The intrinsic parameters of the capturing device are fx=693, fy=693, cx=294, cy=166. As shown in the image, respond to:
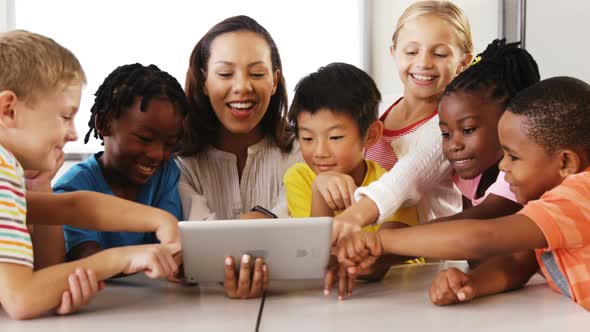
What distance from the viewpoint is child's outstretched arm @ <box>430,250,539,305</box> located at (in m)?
1.17

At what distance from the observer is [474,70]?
173cm

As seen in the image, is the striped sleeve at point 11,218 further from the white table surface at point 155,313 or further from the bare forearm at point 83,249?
the bare forearm at point 83,249

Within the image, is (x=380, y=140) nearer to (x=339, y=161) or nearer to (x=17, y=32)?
(x=339, y=161)

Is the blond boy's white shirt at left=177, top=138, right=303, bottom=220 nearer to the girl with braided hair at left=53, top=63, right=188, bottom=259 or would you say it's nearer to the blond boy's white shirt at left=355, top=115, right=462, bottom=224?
the girl with braided hair at left=53, top=63, right=188, bottom=259

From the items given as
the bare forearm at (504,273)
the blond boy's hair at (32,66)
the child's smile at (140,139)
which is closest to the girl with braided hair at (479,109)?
the bare forearm at (504,273)

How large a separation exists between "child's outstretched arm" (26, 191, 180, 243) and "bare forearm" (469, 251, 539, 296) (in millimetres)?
595

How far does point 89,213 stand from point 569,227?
0.89m

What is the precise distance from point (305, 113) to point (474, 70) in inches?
17.3

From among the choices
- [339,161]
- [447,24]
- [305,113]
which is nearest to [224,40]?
[305,113]

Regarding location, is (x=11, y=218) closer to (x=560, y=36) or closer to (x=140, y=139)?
(x=140, y=139)

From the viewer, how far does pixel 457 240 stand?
46.6 inches

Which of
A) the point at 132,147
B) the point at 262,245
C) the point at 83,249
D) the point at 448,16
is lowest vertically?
the point at 83,249

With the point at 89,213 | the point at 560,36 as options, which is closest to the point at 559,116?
the point at 89,213

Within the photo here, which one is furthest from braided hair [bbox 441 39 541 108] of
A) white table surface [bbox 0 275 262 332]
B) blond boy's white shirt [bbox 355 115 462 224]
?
white table surface [bbox 0 275 262 332]
